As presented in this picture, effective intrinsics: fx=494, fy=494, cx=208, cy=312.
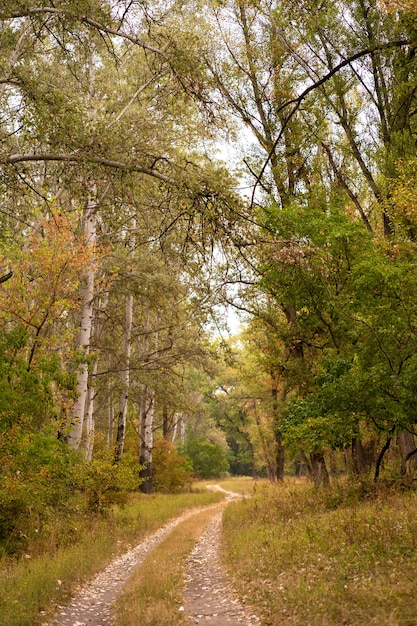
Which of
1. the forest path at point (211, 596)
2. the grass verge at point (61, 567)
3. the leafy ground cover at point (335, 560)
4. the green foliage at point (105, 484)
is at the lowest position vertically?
the forest path at point (211, 596)

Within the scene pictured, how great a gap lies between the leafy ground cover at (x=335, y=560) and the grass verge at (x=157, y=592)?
100cm

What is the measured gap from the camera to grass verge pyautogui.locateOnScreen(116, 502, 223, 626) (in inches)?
245

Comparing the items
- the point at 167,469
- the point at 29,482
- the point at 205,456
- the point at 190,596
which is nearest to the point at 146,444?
the point at 167,469

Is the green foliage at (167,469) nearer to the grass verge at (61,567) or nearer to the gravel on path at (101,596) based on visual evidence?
the grass verge at (61,567)

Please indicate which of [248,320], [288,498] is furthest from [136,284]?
[288,498]

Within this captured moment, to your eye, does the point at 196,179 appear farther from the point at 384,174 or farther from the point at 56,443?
the point at 384,174

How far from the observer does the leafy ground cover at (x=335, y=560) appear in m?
5.54

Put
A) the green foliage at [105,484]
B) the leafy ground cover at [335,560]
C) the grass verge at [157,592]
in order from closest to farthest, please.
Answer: the leafy ground cover at [335,560], the grass verge at [157,592], the green foliage at [105,484]

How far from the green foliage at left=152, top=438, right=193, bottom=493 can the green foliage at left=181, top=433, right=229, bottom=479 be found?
20.3 metres

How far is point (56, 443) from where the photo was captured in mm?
8586

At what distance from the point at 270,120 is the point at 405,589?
1370cm

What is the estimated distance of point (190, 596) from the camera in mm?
7598

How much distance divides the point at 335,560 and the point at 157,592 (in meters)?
2.68

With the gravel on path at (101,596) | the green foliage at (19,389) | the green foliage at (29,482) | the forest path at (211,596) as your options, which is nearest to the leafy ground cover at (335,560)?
the forest path at (211,596)
